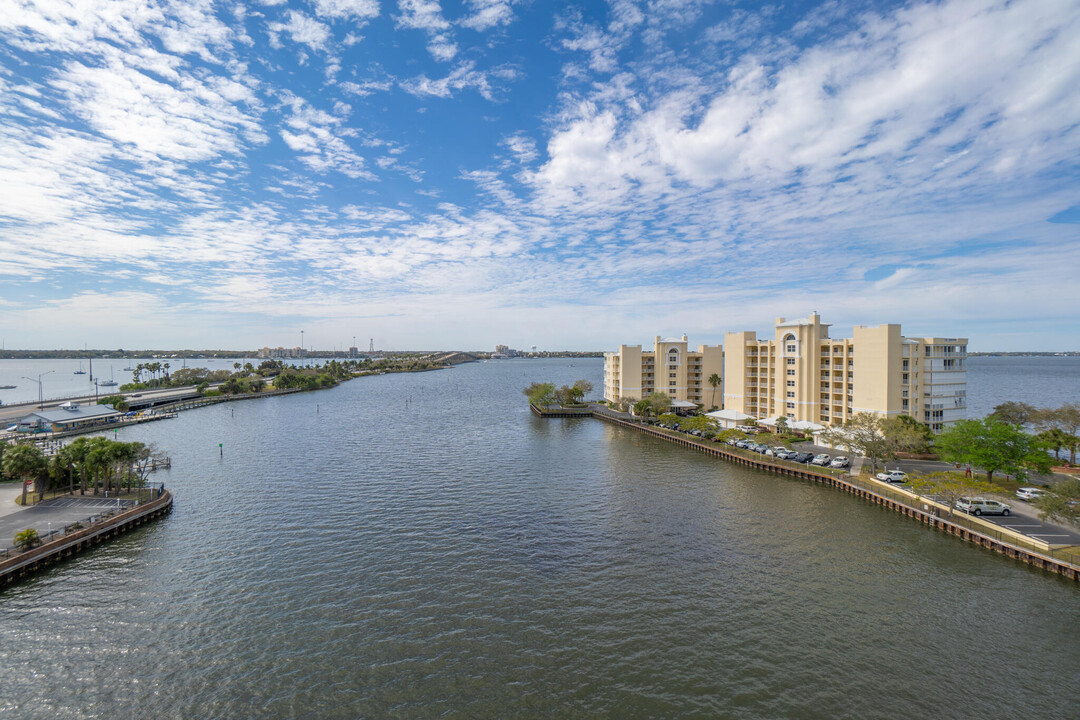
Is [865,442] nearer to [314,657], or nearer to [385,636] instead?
[385,636]

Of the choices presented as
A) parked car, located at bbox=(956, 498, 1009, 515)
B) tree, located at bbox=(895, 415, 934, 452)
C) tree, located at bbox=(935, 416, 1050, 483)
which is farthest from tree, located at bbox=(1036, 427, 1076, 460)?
parked car, located at bbox=(956, 498, 1009, 515)

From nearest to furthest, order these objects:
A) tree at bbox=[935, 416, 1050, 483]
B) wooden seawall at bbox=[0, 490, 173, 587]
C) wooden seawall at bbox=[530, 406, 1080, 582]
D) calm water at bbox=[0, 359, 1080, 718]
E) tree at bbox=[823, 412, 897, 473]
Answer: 1. calm water at bbox=[0, 359, 1080, 718]
2. wooden seawall at bbox=[0, 490, 173, 587]
3. wooden seawall at bbox=[530, 406, 1080, 582]
4. tree at bbox=[935, 416, 1050, 483]
5. tree at bbox=[823, 412, 897, 473]

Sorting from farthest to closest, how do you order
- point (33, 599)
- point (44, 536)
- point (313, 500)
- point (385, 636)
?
point (313, 500)
point (44, 536)
point (33, 599)
point (385, 636)

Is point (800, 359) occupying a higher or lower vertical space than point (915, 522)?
higher

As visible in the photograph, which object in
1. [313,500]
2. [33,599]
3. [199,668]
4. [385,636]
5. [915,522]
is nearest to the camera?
[199,668]

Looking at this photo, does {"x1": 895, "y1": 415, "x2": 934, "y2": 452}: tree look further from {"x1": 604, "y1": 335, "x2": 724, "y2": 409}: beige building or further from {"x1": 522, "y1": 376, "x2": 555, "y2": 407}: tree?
{"x1": 522, "y1": 376, "x2": 555, "y2": 407}: tree

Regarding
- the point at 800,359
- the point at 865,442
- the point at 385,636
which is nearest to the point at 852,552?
the point at 865,442

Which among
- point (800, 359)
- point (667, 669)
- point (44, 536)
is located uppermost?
point (800, 359)

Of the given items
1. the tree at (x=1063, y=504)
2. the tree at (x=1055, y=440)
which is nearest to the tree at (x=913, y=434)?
the tree at (x=1055, y=440)
